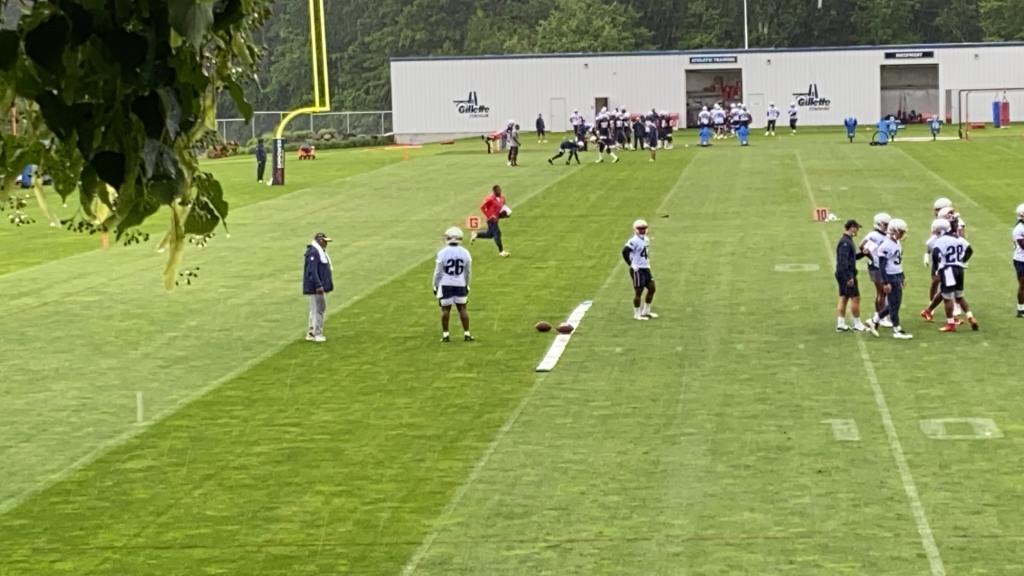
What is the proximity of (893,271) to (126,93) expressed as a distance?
19.6m

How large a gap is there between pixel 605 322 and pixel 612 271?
648 centimetres

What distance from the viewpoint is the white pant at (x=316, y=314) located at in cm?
2416

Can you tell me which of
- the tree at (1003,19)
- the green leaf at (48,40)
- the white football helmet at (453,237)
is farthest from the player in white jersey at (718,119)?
the green leaf at (48,40)

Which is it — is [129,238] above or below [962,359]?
above

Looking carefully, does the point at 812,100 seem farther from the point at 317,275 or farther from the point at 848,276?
the point at 317,275

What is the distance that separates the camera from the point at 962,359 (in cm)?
2153

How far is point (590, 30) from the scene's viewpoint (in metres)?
113

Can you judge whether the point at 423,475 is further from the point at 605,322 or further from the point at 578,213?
the point at 578,213

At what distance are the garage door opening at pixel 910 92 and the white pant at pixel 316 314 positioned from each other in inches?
2802

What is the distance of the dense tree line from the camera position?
114m

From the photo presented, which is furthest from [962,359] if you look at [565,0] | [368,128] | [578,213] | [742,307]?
[565,0]

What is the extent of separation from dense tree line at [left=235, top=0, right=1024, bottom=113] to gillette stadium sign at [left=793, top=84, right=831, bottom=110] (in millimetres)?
24616

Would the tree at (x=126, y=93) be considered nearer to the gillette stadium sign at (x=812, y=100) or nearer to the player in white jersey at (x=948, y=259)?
the player in white jersey at (x=948, y=259)

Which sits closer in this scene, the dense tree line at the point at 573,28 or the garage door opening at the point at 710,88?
the garage door opening at the point at 710,88
